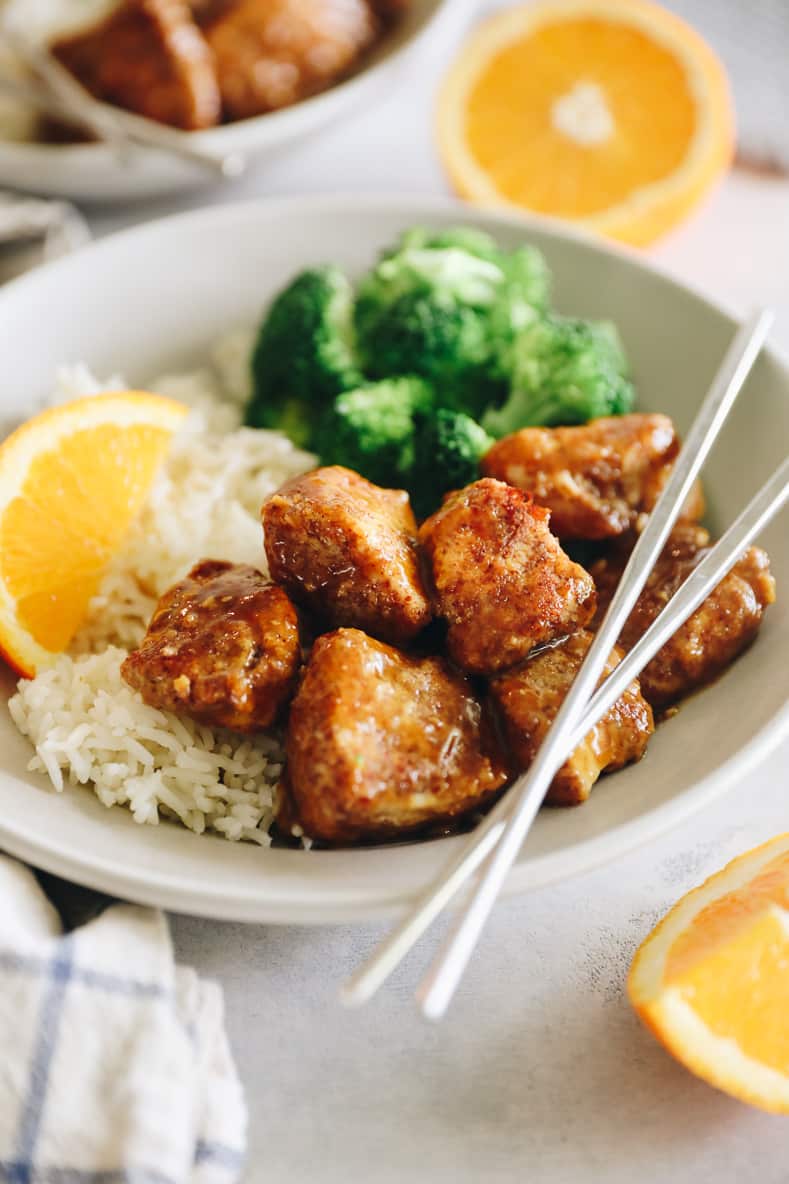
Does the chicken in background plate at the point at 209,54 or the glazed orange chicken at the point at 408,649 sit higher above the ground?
the chicken in background plate at the point at 209,54

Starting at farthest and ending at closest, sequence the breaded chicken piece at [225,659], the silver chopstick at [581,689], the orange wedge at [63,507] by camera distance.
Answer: the orange wedge at [63,507] → the breaded chicken piece at [225,659] → the silver chopstick at [581,689]

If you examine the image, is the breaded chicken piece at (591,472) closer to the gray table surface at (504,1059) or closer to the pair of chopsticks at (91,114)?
the gray table surface at (504,1059)

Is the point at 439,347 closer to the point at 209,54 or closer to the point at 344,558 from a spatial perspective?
the point at 344,558

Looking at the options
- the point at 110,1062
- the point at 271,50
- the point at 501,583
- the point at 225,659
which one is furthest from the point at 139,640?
the point at 271,50

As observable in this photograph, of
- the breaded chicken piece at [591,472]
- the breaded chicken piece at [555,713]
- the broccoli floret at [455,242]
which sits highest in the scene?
the broccoli floret at [455,242]

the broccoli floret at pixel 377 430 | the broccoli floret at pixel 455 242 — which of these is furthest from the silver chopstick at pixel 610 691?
the broccoli floret at pixel 455 242

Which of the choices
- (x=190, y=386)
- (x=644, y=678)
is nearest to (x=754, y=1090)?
(x=644, y=678)

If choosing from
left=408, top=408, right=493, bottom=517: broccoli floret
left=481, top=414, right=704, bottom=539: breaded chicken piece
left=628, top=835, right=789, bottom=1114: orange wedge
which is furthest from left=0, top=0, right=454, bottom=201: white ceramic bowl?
left=628, top=835, right=789, bottom=1114: orange wedge

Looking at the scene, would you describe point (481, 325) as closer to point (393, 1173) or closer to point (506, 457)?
point (506, 457)
